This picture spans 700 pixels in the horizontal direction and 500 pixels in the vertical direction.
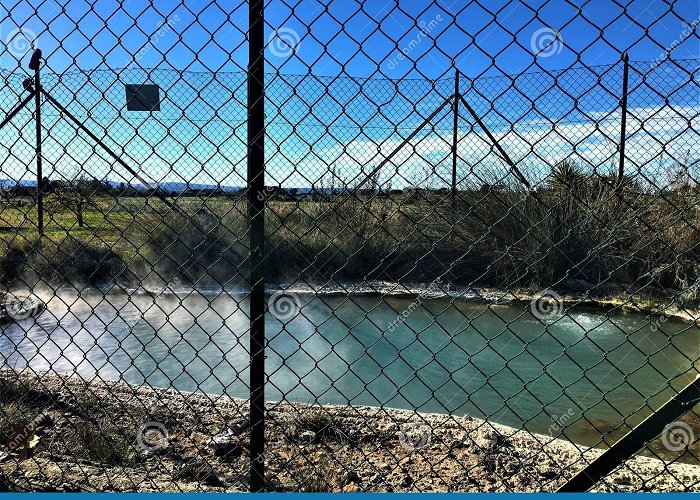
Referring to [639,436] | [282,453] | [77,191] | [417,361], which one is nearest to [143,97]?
[282,453]

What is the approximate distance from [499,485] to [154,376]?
3.24m

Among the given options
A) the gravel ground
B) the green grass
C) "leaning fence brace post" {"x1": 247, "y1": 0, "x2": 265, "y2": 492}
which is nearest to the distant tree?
the green grass

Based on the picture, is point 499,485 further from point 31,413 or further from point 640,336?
point 640,336

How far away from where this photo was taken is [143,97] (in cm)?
215

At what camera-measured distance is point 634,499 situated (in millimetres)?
1952

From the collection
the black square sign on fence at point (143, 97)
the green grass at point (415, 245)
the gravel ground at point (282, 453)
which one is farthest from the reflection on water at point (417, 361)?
the black square sign on fence at point (143, 97)

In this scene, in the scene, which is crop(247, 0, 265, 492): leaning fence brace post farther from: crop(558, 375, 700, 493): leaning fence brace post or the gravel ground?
crop(558, 375, 700, 493): leaning fence brace post

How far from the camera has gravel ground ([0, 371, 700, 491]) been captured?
8.49 ft

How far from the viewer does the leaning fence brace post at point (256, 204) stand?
211 centimetres

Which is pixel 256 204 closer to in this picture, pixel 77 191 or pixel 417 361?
pixel 417 361

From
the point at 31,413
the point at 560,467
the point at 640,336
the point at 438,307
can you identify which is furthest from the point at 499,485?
the point at 438,307

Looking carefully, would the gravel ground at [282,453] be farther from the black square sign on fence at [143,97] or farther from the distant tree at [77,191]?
the distant tree at [77,191]

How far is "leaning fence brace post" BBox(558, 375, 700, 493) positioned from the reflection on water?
3.87ft

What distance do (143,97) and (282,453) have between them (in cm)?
189
